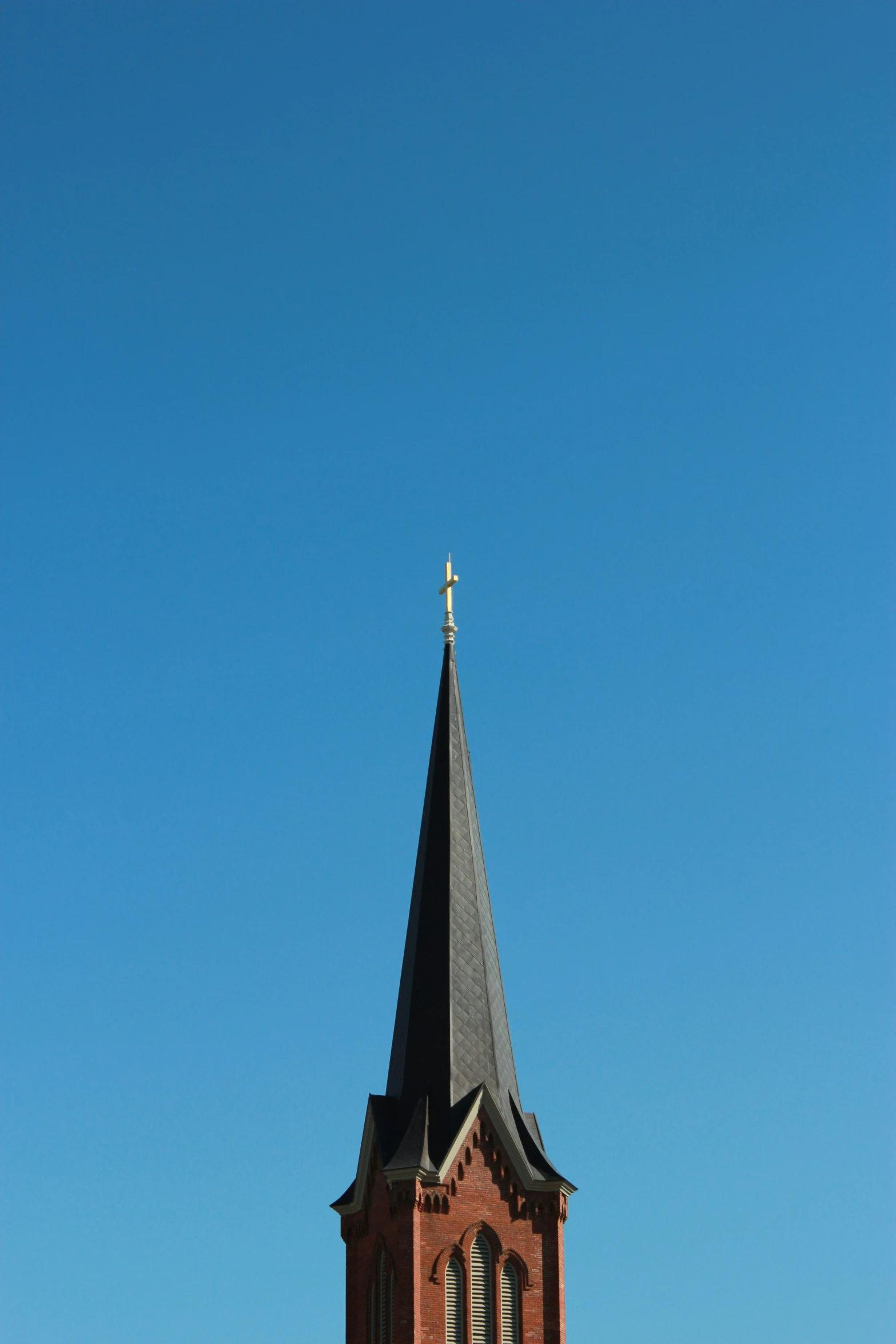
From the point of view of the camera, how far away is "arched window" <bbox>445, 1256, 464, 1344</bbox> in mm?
48094

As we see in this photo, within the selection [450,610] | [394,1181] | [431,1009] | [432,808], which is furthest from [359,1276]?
[450,610]

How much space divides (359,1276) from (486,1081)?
645 cm

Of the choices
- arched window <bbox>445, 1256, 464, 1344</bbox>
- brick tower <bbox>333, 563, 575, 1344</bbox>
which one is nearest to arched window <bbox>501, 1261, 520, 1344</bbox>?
brick tower <bbox>333, 563, 575, 1344</bbox>

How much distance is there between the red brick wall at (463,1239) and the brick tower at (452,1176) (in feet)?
0.11

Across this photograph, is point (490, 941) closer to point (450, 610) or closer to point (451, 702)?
point (451, 702)

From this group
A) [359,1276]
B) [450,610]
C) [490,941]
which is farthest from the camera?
[450,610]

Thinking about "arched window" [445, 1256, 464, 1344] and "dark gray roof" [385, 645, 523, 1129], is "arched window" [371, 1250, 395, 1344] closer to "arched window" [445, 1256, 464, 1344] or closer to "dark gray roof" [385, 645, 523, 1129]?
"arched window" [445, 1256, 464, 1344]

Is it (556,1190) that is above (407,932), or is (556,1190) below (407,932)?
below

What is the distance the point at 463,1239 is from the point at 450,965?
7.86 m

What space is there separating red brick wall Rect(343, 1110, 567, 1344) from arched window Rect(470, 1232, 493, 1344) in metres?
0.17

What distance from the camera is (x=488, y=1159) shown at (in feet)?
164

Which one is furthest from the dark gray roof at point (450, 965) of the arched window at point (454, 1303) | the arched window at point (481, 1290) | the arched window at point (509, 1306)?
the arched window at point (509, 1306)

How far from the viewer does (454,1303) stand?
48406 mm

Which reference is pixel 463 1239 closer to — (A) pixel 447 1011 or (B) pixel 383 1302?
(B) pixel 383 1302
